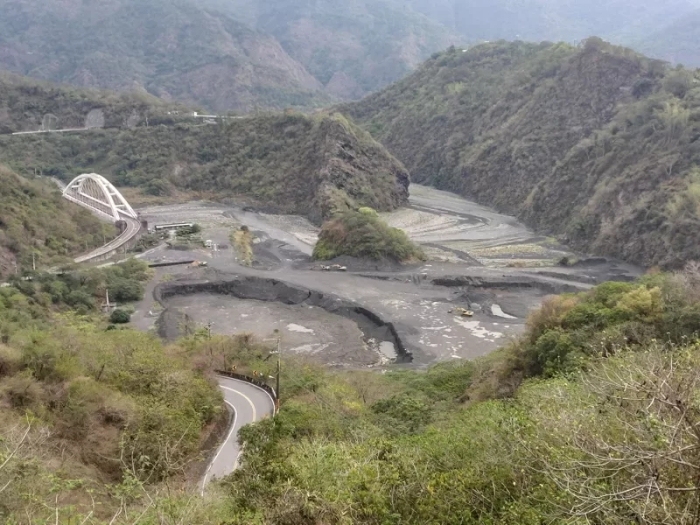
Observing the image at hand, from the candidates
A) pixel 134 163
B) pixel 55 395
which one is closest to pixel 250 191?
pixel 134 163

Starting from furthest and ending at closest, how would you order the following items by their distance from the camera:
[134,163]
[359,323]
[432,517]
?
1. [134,163]
2. [359,323]
3. [432,517]

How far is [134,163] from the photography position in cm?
10856

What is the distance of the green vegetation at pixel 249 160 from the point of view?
93000 millimetres

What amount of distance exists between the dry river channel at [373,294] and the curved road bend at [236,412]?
1298 cm

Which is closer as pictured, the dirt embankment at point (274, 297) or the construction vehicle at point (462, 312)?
the dirt embankment at point (274, 297)

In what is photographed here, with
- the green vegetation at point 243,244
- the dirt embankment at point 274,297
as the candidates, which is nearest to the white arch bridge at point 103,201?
the green vegetation at point 243,244

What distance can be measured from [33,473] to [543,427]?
9.10m

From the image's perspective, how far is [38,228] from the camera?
186 feet

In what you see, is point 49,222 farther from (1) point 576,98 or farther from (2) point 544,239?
(1) point 576,98

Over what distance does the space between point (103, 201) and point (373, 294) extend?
4575 centimetres

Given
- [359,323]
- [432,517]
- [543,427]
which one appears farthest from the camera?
[359,323]

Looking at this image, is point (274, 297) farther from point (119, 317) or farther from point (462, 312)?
point (462, 312)

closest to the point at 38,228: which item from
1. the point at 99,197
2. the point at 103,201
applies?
the point at 103,201

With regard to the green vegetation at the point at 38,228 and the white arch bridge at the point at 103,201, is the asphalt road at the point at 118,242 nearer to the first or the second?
the white arch bridge at the point at 103,201
